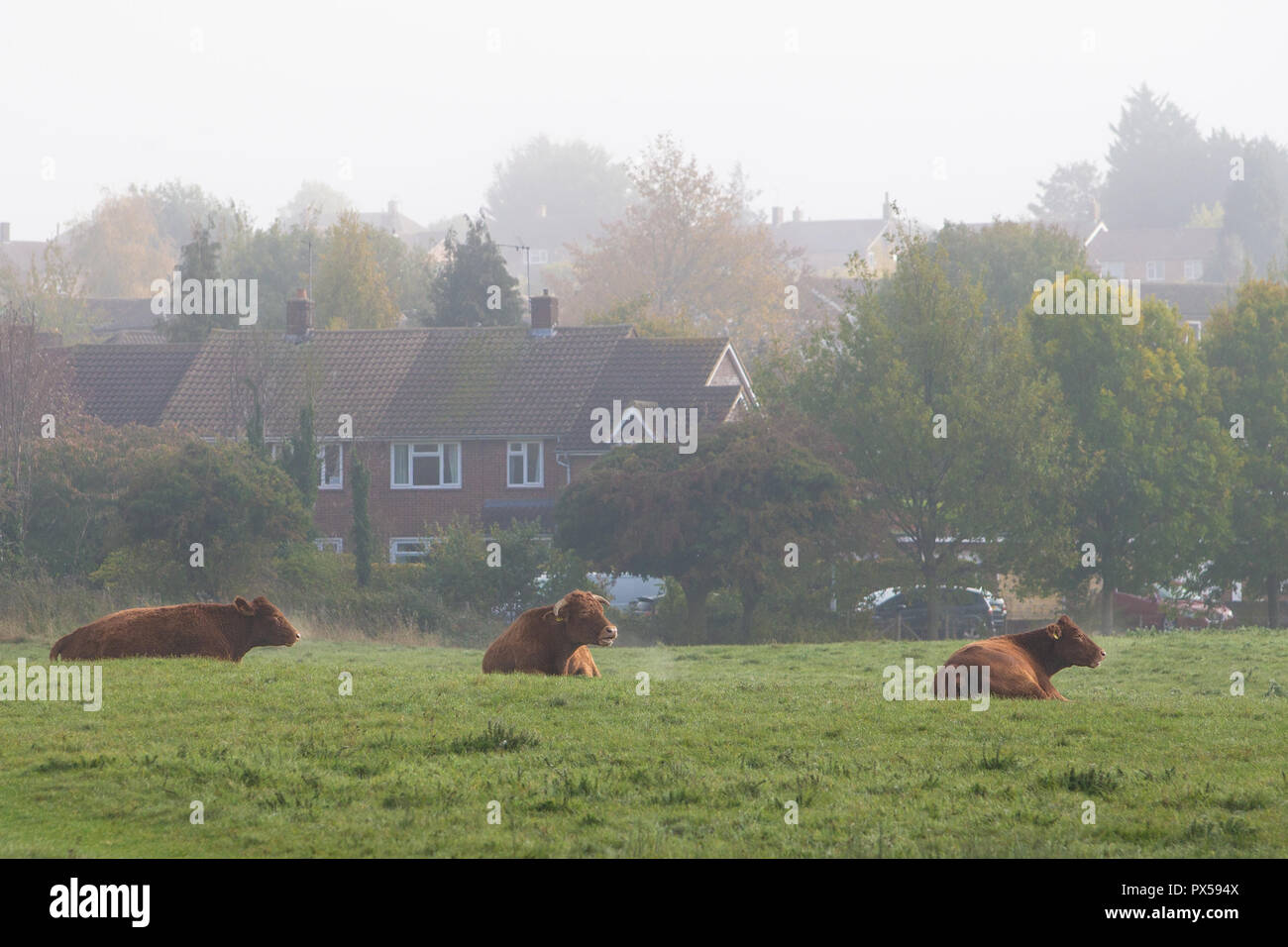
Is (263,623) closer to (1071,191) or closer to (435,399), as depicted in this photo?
(435,399)

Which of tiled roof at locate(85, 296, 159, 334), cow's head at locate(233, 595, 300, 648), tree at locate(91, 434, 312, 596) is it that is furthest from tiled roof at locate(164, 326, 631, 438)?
tiled roof at locate(85, 296, 159, 334)

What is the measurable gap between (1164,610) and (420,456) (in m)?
25.8

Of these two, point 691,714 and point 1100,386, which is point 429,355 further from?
point 691,714

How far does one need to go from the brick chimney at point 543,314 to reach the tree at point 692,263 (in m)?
41.5

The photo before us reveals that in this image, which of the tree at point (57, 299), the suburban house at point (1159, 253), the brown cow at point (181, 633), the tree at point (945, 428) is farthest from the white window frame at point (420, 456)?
the suburban house at point (1159, 253)

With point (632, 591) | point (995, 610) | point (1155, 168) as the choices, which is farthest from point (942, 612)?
point (1155, 168)

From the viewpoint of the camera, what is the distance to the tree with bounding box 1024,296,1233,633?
4453cm

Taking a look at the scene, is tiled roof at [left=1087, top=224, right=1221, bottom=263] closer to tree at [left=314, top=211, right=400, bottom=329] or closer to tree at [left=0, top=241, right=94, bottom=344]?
tree at [left=314, top=211, right=400, bottom=329]

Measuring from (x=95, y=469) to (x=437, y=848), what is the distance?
109 ft

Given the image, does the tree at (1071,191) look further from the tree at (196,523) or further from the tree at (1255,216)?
the tree at (196,523)

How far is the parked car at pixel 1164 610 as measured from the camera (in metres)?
45.5

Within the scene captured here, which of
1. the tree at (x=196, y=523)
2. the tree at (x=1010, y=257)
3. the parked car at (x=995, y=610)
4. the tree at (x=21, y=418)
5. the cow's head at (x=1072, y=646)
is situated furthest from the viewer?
the tree at (x=1010, y=257)

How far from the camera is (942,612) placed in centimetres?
4438
